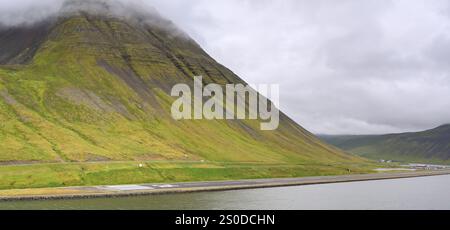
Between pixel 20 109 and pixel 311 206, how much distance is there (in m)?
124

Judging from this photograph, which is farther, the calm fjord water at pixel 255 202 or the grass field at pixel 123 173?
the grass field at pixel 123 173

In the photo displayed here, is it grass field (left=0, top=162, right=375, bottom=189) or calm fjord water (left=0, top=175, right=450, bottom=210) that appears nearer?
calm fjord water (left=0, top=175, right=450, bottom=210)

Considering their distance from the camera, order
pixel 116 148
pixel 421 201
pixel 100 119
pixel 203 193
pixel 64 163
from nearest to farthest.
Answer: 1. pixel 421 201
2. pixel 203 193
3. pixel 64 163
4. pixel 116 148
5. pixel 100 119

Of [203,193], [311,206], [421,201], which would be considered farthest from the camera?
[203,193]

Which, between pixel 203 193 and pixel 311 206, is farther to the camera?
pixel 203 193

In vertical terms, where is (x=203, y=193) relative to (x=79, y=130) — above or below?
below

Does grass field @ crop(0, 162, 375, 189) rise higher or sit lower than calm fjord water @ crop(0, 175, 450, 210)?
higher

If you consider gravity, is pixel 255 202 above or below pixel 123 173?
below

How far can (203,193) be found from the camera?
349 ft

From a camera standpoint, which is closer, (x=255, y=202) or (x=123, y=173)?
(x=255, y=202)

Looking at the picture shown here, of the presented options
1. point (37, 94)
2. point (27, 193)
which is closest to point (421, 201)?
point (27, 193)

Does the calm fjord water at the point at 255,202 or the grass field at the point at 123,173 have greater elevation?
the grass field at the point at 123,173
